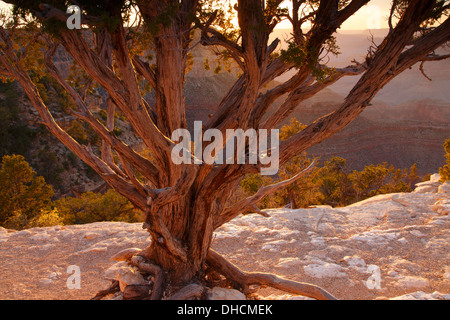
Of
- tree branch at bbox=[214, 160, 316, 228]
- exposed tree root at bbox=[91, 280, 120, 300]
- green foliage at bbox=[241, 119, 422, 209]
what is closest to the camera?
exposed tree root at bbox=[91, 280, 120, 300]

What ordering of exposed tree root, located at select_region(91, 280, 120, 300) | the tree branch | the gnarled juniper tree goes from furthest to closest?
the tree branch → exposed tree root, located at select_region(91, 280, 120, 300) → the gnarled juniper tree

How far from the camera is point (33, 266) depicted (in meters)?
6.04

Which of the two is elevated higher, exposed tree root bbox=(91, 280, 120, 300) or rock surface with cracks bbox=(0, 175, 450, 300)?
exposed tree root bbox=(91, 280, 120, 300)

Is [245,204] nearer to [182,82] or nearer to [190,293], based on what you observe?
[190,293]

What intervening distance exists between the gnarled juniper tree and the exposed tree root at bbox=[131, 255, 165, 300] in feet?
0.05

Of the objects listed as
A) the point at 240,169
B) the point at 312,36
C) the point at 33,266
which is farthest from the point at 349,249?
the point at 33,266

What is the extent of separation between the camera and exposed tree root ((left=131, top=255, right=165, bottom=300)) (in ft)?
13.8

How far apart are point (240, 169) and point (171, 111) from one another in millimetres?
1167

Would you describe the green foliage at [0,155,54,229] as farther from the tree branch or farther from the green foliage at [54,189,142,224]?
the tree branch

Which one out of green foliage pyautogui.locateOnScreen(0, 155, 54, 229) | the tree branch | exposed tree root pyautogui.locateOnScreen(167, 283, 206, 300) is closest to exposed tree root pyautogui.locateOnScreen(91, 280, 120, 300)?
Result: exposed tree root pyautogui.locateOnScreen(167, 283, 206, 300)

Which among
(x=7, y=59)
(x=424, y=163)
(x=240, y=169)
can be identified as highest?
(x=7, y=59)

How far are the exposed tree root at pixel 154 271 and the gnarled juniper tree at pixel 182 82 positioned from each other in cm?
2

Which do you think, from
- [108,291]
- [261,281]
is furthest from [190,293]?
[108,291]

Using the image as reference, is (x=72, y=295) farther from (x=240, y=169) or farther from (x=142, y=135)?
(x=240, y=169)
